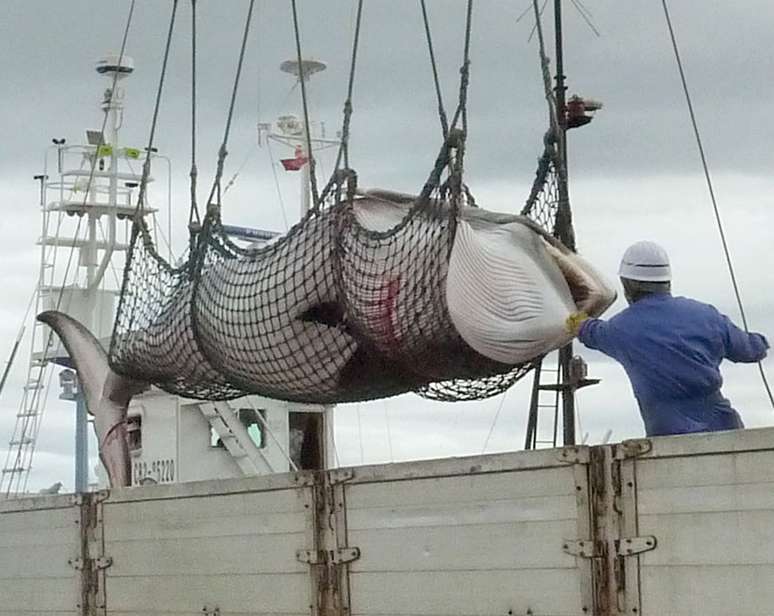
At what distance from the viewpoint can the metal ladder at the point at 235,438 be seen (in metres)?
18.6

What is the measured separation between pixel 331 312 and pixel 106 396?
306cm

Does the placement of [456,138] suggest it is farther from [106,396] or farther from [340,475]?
[106,396]

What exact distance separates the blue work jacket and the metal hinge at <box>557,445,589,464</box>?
2.18 ft

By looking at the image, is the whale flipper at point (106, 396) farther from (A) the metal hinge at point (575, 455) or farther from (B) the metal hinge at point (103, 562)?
(A) the metal hinge at point (575, 455)

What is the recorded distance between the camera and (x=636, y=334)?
6488mm

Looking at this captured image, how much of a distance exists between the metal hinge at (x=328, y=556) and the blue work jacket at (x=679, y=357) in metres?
1.21

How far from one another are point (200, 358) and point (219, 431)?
9.55 m

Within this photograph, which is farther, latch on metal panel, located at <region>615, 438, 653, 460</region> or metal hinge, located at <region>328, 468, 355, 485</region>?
metal hinge, located at <region>328, 468, 355, 485</region>

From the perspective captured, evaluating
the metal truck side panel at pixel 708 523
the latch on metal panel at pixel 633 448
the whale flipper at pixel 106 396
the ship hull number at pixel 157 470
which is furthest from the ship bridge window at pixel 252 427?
the metal truck side panel at pixel 708 523

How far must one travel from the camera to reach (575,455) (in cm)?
589

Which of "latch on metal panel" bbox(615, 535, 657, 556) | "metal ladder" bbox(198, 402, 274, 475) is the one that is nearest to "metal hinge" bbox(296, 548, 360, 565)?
"latch on metal panel" bbox(615, 535, 657, 556)

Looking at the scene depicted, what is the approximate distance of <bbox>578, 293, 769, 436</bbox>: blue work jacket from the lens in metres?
6.41

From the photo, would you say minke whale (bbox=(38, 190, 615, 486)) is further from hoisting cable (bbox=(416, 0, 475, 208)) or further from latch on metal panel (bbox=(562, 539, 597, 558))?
latch on metal panel (bbox=(562, 539, 597, 558))

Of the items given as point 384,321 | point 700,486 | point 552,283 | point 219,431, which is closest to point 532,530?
point 700,486
